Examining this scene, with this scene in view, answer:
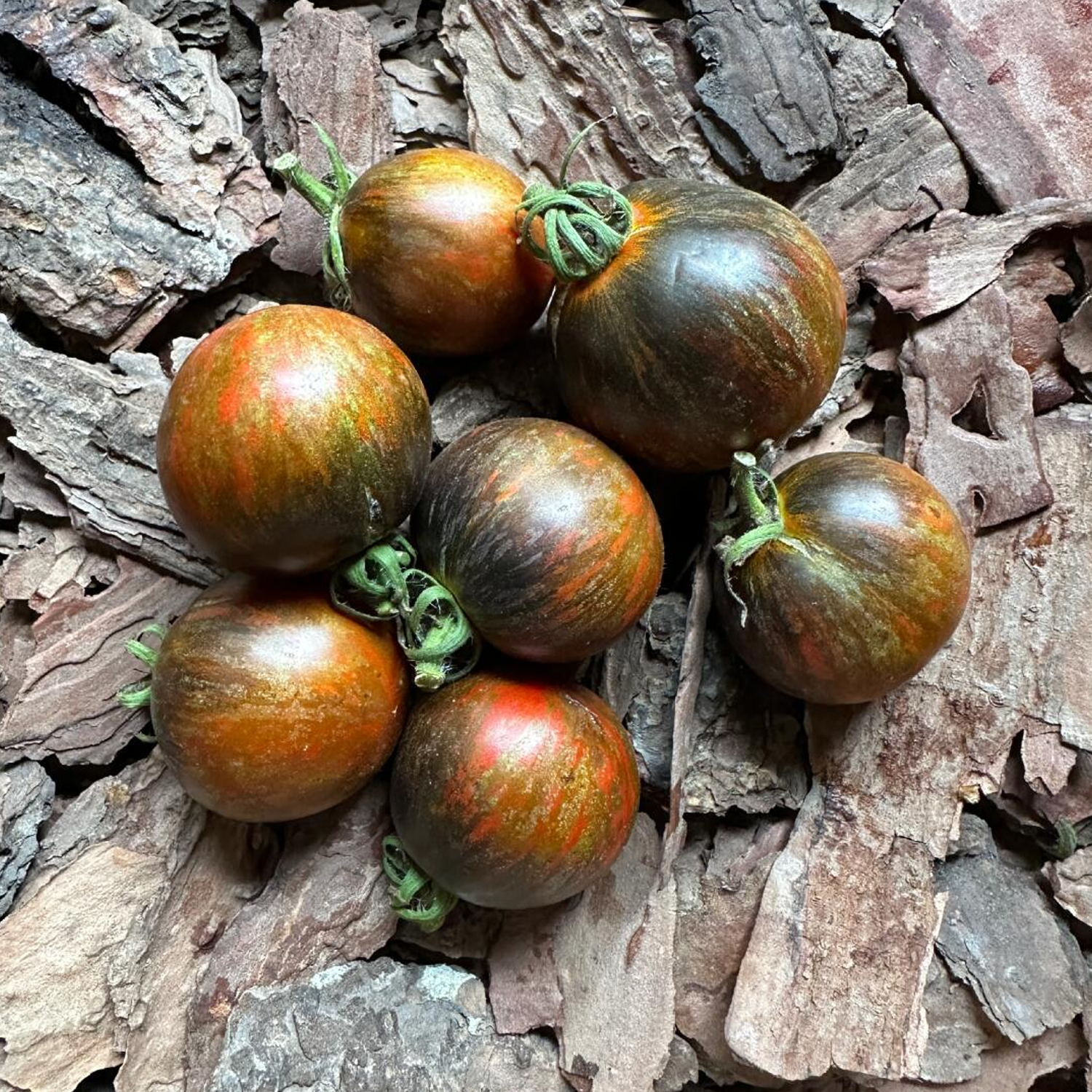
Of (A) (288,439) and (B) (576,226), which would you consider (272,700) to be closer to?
(A) (288,439)

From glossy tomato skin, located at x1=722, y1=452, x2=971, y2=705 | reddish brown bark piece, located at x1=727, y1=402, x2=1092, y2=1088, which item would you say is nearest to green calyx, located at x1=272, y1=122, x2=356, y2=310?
glossy tomato skin, located at x1=722, y1=452, x2=971, y2=705

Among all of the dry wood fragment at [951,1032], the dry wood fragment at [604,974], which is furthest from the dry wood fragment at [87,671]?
the dry wood fragment at [951,1032]

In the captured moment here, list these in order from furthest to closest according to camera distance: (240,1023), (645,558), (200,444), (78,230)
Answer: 1. (78,230)
2. (240,1023)
3. (645,558)
4. (200,444)

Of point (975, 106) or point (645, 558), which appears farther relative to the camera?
point (975, 106)

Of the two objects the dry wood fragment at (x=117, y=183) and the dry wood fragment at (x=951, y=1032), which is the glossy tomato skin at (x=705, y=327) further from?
the dry wood fragment at (x=951, y=1032)

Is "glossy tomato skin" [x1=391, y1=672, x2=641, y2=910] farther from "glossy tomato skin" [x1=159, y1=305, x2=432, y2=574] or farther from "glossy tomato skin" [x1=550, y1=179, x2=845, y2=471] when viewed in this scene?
Answer: "glossy tomato skin" [x1=550, y1=179, x2=845, y2=471]

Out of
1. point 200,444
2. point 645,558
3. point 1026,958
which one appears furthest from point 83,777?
point 1026,958

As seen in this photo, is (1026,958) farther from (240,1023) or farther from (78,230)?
(78,230)
